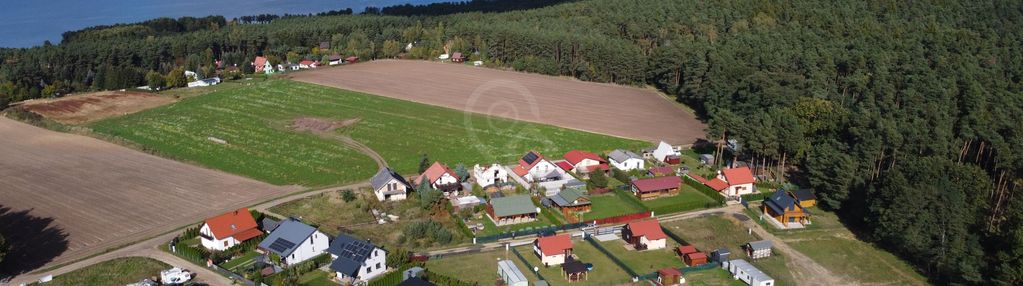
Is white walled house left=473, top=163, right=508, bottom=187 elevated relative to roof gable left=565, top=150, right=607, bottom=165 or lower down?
lower down

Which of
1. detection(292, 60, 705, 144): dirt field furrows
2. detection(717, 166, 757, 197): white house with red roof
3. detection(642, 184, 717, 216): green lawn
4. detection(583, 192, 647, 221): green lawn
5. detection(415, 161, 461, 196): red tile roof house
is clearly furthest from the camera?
detection(292, 60, 705, 144): dirt field furrows

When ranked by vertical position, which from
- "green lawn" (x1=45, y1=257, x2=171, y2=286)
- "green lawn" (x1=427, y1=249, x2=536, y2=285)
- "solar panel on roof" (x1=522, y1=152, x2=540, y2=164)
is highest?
"solar panel on roof" (x1=522, y1=152, x2=540, y2=164)

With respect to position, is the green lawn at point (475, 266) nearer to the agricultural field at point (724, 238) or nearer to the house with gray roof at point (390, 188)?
the agricultural field at point (724, 238)

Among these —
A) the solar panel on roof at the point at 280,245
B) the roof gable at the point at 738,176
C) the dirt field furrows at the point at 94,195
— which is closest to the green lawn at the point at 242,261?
the solar panel on roof at the point at 280,245

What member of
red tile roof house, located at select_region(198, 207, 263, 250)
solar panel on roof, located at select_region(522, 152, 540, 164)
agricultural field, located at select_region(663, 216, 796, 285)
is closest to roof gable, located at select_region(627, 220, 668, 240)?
agricultural field, located at select_region(663, 216, 796, 285)

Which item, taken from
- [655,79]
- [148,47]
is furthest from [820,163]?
[148,47]

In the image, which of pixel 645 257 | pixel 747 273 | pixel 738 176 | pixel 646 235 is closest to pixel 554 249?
pixel 645 257

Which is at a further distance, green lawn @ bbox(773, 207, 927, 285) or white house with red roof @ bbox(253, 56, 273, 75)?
white house with red roof @ bbox(253, 56, 273, 75)

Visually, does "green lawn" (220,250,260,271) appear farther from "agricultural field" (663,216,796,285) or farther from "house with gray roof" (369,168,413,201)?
"agricultural field" (663,216,796,285)
